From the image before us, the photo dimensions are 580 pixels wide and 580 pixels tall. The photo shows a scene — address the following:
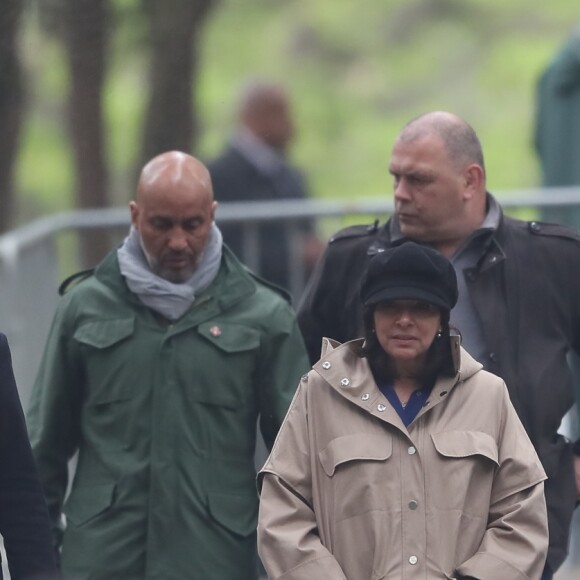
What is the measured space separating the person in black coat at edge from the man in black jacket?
4.80 feet

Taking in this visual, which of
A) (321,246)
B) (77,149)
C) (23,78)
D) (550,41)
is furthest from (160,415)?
(550,41)

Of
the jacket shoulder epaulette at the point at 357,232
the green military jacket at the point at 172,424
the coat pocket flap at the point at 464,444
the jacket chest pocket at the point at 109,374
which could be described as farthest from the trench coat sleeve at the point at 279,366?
the coat pocket flap at the point at 464,444

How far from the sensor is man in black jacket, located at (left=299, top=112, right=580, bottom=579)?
553 centimetres

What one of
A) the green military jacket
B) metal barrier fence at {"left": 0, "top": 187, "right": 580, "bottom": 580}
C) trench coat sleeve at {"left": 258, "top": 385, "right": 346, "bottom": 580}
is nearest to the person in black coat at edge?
trench coat sleeve at {"left": 258, "top": 385, "right": 346, "bottom": 580}

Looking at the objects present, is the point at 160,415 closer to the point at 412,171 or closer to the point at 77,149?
the point at 412,171

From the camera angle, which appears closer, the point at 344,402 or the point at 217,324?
the point at 344,402

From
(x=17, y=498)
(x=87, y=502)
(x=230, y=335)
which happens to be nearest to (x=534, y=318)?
(x=230, y=335)

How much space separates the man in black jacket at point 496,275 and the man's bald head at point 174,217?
0.42 metres

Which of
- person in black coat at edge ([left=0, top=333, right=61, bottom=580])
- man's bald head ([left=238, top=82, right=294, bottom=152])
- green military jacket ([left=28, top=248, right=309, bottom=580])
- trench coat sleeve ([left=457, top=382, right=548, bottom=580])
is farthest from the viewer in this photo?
man's bald head ([left=238, top=82, right=294, bottom=152])

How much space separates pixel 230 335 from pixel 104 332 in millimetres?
363

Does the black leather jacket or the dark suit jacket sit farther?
the dark suit jacket

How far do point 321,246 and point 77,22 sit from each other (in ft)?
4.70

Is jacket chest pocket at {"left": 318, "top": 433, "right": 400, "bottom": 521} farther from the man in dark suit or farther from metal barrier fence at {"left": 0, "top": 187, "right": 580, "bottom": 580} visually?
the man in dark suit

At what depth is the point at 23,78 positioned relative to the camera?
351 inches
